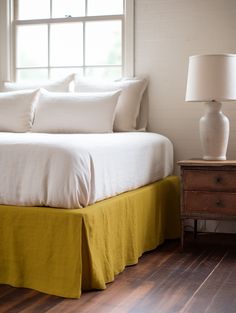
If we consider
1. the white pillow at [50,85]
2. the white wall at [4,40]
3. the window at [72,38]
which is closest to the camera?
the white pillow at [50,85]

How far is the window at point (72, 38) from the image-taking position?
4.88 meters

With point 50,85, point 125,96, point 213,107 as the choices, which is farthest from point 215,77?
point 50,85

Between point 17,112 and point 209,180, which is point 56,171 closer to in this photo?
point 209,180

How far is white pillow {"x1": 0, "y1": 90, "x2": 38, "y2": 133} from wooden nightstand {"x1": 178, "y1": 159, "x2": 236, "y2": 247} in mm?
1305

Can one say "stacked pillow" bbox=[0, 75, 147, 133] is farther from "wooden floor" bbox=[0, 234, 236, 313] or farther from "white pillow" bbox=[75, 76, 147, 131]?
"wooden floor" bbox=[0, 234, 236, 313]

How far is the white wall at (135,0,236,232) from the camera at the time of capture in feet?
14.9

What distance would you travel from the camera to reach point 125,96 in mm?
4578

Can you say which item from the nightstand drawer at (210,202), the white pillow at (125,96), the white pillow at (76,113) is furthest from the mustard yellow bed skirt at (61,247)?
the white pillow at (125,96)

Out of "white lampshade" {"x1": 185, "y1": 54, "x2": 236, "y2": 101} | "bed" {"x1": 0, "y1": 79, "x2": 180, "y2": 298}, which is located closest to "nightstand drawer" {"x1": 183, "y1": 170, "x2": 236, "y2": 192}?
"bed" {"x1": 0, "y1": 79, "x2": 180, "y2": 298}

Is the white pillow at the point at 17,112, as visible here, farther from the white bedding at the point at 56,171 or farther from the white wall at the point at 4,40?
the white bedding at the point at 56,171

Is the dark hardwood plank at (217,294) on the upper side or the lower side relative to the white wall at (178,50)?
lower

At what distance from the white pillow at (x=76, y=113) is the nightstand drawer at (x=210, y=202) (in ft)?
2.75

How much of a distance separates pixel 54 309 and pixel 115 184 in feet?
3.08

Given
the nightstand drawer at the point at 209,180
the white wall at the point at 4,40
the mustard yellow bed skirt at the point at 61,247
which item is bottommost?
the mustard yellow bed skirt at the point at 61,247
